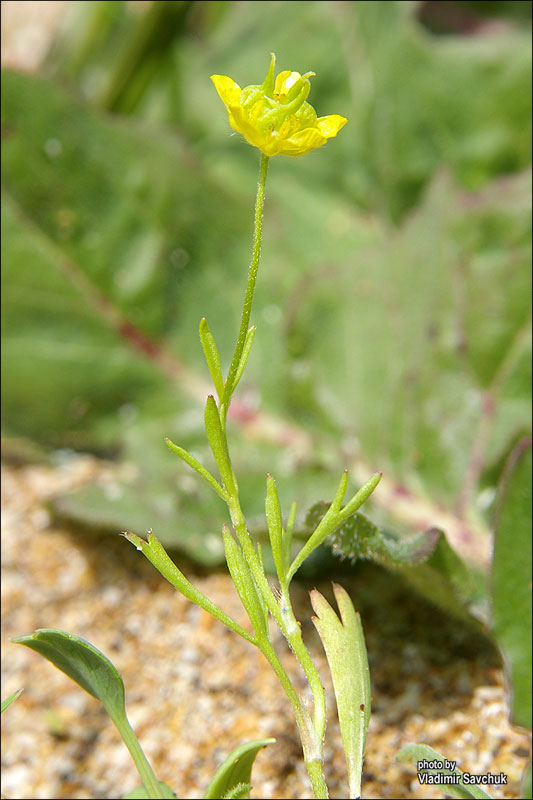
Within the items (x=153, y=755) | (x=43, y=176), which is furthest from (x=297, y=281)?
(x=153, y=755)

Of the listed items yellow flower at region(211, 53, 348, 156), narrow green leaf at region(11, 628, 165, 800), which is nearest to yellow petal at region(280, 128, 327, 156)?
yellow flower at region(211, 53, 348, 156)

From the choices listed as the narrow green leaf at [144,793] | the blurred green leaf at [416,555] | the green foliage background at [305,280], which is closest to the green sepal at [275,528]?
the blurred green leaf at [416,555]

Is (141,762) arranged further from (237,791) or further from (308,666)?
(308,666)

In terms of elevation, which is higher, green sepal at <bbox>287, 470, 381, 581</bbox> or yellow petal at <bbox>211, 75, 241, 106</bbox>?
yellow petal at <bbox>211, 75, 241, 106</bbox>

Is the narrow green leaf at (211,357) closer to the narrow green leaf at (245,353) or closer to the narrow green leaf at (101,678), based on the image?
the narrow green leaf at (245,353)

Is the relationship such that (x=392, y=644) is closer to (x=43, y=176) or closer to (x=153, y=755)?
(x=153, y=755)

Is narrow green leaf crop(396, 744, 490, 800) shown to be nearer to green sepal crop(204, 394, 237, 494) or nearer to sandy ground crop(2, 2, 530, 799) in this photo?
sandy ground crop(2, 2, 530, 799)

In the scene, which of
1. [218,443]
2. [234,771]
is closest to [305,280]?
[218,443]
